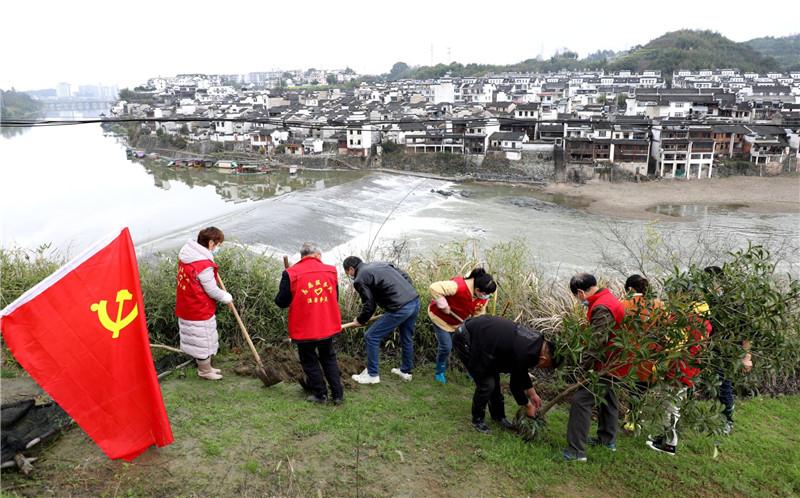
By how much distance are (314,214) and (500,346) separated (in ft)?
65.1

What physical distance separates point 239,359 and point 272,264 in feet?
4.71

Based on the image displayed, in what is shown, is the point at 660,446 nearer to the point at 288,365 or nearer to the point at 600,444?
the point at 600,444

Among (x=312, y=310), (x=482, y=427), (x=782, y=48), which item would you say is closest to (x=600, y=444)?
(x=482, y=427)

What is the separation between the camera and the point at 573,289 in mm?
3770

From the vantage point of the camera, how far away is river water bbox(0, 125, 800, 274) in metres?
19.3

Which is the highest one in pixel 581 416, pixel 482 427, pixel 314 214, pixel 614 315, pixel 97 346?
pixel 97 346

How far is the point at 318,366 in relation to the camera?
4.25 metres

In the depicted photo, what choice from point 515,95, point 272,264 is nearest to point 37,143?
point 515,95

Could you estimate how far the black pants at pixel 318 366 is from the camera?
4176 mm

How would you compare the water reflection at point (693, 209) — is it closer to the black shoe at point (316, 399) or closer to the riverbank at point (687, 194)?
the riverbank at point (687, 194)

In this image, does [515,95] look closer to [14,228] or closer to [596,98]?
[596,98]

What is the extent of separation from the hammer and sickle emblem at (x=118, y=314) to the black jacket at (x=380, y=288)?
175cm

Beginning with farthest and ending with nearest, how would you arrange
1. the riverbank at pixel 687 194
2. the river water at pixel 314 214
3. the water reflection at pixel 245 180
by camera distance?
the water reflection at pixel 245 180 → the riverbank at pixel 687 194 → the river water at pixel 314 214

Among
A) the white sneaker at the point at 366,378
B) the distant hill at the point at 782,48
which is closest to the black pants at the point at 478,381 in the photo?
the white sneaker at the point at 366,378
